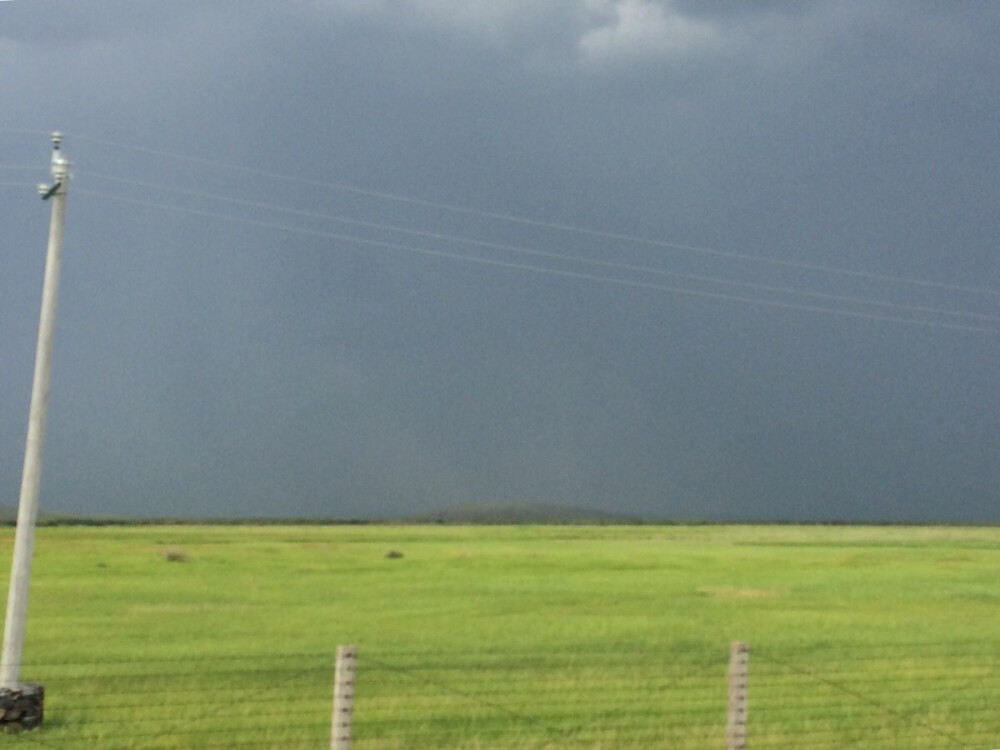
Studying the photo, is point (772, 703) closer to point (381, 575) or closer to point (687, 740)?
point (687, 740)

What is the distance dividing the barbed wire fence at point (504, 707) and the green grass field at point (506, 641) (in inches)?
2.1

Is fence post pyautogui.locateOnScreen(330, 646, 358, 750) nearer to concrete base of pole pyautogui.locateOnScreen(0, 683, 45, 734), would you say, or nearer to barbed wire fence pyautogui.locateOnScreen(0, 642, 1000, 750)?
barbed wire fence pyautogui.locateOnScreen(0, 642, 1000, 750)

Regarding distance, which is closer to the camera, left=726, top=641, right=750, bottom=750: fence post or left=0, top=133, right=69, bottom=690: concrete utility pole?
left=726, top=641, right=750, bottom=750: fence post

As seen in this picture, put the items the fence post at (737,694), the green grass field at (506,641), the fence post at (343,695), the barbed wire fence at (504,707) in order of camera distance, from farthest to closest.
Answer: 1. the green grass field at (506,641)
2. the barbed wire fence at (504,707)
3. the fence post at (737,694)
4. the fence post at (343,695)

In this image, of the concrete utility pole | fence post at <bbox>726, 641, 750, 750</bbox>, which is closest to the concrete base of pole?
the concrete utility pole

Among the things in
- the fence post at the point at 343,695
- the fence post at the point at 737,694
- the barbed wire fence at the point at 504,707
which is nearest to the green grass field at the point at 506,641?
the barbed wire fence at the point at 504,707

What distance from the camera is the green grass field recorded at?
14164mm

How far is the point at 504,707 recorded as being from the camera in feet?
51.0

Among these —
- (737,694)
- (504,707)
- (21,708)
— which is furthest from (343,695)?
(504,707)

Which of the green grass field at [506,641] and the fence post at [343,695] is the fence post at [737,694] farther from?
the fence post at [343,695]

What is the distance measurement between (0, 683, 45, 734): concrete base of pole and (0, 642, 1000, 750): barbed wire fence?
19cm

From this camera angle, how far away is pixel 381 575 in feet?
136

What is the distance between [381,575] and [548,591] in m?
6.71

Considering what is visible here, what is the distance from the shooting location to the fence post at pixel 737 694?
1047 centimetres
